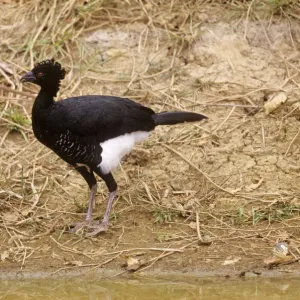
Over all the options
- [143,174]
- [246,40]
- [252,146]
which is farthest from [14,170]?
[246,40]

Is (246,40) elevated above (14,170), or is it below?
above

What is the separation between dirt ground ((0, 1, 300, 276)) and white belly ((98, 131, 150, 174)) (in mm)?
456

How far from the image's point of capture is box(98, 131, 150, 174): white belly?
5.82 m

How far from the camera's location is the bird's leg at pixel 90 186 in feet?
19.6

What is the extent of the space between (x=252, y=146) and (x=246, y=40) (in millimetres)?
1365

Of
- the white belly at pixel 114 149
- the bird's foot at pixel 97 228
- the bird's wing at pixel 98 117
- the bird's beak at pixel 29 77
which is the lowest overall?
the bird's foot at pixel 97 228

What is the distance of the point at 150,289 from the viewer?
5332 millimetres

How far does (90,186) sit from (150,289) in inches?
42.6

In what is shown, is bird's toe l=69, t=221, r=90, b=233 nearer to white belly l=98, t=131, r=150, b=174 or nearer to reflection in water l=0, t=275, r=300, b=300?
white belly l=98, t=131, r=150, b=174

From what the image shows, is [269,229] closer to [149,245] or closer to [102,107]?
[149,245]

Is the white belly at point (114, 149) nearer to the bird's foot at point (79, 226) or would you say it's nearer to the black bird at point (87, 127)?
the black bird at point (87, 127)

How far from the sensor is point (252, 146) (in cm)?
674

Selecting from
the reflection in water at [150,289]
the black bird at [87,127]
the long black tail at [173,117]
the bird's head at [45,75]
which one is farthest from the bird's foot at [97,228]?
the bird's head at [45,75]

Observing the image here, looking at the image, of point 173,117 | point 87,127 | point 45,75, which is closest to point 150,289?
point 87,127
